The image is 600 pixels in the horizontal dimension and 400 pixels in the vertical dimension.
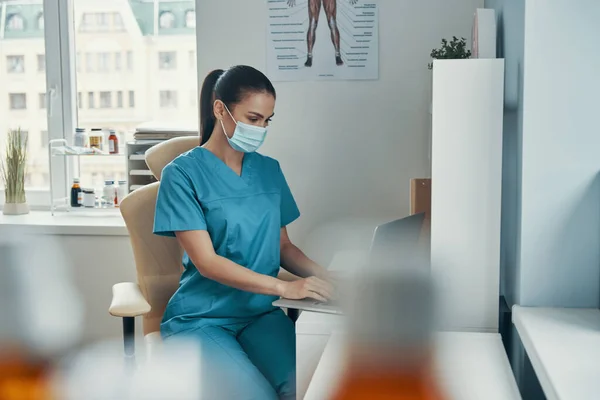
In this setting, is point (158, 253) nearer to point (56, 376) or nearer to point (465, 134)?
point (465, 134)

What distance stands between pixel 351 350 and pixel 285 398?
1360 millimetres

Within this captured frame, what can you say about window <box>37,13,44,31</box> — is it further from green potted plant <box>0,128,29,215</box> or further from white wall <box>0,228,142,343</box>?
white wall <box>0,228,142,343</box>

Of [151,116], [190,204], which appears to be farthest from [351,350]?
[151,116]

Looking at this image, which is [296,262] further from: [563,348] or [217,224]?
[563,348]

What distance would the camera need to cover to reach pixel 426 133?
246 cm

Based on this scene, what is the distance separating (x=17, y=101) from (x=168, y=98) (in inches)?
26.9

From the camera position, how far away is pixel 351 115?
2498 millimetres

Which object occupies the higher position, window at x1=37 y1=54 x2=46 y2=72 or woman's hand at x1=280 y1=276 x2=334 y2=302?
window at x1=37 y1=54 x2=46 y2=72

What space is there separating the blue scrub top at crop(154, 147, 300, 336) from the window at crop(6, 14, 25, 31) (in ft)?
4.96

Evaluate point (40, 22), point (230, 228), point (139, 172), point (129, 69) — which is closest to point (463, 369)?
point (230, 228)

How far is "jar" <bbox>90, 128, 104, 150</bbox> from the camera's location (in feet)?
9.21

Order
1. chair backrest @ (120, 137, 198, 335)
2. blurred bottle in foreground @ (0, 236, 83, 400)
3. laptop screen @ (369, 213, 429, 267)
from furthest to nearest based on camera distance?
chair backrest @ (120, 137, 198, 335), laptop screen @ (369, 213, 429, 267), blurred bottle in foreground @ (0, 236, 83, 400)

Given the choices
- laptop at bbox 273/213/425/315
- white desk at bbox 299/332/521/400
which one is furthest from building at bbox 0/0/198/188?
white desk at bbox 299/332/521/400

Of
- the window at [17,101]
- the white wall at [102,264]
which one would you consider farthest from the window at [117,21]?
the white wall at [102,264]
